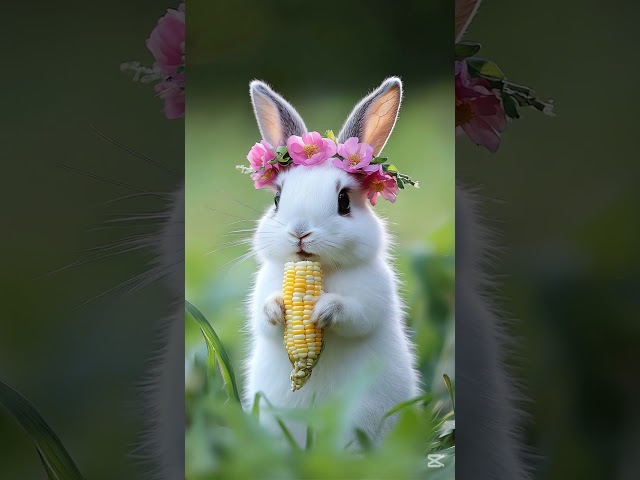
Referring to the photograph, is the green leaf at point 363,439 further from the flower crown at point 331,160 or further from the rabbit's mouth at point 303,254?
the flower crown at point 331,160

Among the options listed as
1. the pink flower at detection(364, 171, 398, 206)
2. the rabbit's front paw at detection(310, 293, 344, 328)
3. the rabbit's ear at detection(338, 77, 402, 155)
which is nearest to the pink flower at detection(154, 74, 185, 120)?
the rabbit's ear at detection(338, 77, 402, 155)

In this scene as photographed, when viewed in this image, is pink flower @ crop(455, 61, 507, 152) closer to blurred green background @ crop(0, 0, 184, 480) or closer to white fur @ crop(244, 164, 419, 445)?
white fur @ crop(244, 164, 419, 445)

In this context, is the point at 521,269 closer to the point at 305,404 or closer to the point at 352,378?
the point at 352,378

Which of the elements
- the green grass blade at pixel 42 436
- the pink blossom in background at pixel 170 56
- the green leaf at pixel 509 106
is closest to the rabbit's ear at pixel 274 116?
the pink blossom in background at pixel 170 56

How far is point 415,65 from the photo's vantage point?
2074 mm

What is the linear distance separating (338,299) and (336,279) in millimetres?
69

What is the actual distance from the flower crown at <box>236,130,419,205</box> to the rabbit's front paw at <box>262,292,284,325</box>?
0.35 meters

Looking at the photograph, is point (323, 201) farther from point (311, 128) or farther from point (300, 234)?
point (311, 128)

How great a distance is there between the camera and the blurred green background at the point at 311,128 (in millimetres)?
2070

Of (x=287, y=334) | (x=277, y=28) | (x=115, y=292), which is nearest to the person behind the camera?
(x=287, y=334)

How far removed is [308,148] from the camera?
2037 millimetres

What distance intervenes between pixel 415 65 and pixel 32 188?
1.33m

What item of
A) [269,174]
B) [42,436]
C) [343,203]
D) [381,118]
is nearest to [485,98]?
[381,118]

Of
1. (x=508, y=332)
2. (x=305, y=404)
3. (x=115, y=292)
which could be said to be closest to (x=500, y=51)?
(x=508, y=332)
